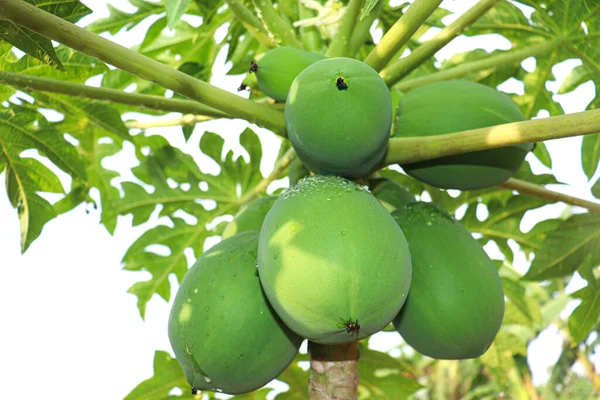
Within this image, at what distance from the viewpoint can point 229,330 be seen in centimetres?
145

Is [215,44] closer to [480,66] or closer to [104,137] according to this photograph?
[104,137]

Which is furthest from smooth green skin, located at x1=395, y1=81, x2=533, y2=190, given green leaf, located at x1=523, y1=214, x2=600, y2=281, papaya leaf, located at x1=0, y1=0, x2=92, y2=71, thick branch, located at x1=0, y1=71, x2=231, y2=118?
papaya leaf, located at x1=0, y1=0, x2=92, y2=71

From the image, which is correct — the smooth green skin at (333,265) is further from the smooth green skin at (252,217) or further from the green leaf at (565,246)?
the green leaf at (565,246)

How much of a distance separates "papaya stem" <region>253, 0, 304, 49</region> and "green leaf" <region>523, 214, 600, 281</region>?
108 centimetres

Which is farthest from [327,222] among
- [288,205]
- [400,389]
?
[400,389]

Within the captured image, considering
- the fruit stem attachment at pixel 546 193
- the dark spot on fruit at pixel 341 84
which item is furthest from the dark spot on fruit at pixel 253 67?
the fruit stem attachment at pixel 546 193

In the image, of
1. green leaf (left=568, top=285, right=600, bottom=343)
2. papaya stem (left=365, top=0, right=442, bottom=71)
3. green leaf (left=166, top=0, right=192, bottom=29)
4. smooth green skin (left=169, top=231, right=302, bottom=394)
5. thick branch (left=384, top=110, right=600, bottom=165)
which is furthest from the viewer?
green leaf (left=568, top=285, right=600, bottom=343)

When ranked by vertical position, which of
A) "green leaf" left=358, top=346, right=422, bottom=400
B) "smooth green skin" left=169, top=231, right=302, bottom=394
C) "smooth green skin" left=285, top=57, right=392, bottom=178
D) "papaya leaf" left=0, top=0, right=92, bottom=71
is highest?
"papaya leaf" left=0, top=0, right=92, bottom=71

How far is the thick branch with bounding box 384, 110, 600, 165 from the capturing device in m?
1.35

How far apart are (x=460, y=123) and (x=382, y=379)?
107 centimetres

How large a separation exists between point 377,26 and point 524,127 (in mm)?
1363

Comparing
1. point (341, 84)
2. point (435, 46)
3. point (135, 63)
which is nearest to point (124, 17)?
point (135, 63)

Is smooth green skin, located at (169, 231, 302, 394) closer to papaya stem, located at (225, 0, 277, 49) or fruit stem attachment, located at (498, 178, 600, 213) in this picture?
papaya stem, located at (225, 0, 277, 49)

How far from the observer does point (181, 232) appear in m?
2.65
